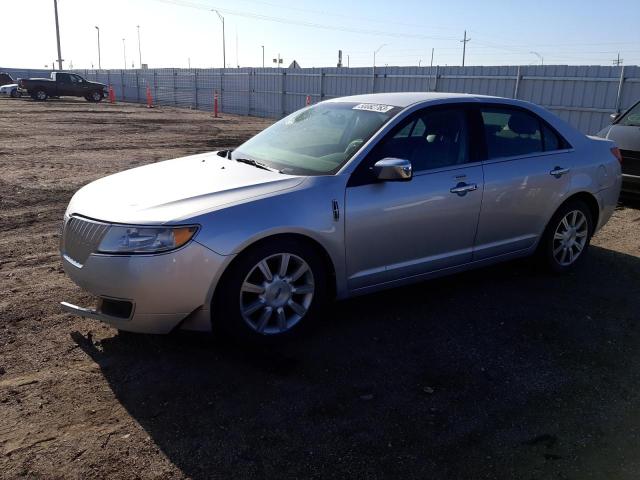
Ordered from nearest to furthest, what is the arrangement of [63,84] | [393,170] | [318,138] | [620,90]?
[393,170]
[318,138]
[620,90]
[63,84]

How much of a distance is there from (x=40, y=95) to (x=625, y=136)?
117ft

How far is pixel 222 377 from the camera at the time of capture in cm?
338

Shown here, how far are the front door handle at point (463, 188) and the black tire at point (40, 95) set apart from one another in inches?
1453

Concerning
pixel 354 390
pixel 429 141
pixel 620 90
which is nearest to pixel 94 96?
pixel 620 90

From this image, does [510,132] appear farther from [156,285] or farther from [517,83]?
[517,83]

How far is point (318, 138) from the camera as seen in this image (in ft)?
14.8

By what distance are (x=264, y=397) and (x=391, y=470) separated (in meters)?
0.88

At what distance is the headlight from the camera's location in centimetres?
328

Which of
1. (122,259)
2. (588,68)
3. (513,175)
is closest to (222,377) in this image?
(122,259)

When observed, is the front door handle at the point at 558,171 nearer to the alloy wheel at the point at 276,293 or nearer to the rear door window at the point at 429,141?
the rear door window at the point at 429,141

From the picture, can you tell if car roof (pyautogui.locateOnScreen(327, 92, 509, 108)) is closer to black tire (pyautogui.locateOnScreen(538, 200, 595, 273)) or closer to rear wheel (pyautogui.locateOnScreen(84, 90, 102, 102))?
black tire (pyautogui.locateOnScreen(538, 200, 595, 273))

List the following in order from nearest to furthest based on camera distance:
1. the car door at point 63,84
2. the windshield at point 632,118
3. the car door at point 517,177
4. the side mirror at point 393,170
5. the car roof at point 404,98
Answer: the side mirror at point 393,170 → the car roof at point 404,98 → the car door at point 517,177 → the windshield at point 632,118 → the car door at point 63,84

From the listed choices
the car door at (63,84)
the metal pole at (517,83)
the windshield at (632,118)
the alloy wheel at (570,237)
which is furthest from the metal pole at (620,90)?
the car door at (63,84)

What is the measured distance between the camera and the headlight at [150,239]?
328 cm
